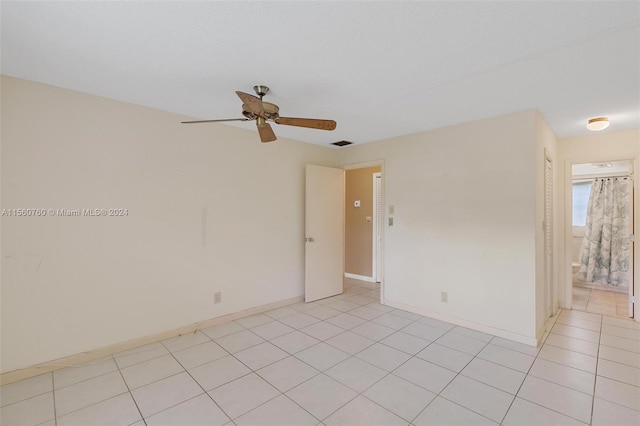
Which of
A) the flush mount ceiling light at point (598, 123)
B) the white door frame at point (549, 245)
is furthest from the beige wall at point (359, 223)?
the flush mount ceiling light at point (598, 123)

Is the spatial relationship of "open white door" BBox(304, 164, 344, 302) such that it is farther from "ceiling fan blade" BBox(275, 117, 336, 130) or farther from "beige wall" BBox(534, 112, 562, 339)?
"beige wall" BBox(534, 112, 562, 339)

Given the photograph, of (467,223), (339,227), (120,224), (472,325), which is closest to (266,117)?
(120,224)

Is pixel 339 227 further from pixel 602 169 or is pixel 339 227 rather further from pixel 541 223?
pixel 602 169

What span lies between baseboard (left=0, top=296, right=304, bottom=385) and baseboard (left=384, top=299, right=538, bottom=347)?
1.96m

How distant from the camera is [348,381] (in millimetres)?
2244

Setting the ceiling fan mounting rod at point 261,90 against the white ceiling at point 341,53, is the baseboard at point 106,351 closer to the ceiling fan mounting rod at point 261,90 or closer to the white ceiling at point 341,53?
the white ceiling at point 341,53

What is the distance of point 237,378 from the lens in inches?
90.0

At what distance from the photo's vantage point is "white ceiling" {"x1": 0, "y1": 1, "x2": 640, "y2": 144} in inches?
59.1

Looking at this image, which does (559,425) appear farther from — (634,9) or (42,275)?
(42,275)

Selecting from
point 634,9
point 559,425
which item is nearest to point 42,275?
point 559,425

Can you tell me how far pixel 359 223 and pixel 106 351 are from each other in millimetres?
4207

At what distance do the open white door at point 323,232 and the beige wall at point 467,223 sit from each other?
0.85 m

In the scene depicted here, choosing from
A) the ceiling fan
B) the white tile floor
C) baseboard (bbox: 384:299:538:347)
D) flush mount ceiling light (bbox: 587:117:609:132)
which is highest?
flush mount ceiling light (bbox: 587:117:609:132)

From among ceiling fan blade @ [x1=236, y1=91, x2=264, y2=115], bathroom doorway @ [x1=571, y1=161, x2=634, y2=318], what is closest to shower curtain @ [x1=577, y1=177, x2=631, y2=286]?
bathroom doorway @ [x1=571, y1=161, x2=634, y2=318]
